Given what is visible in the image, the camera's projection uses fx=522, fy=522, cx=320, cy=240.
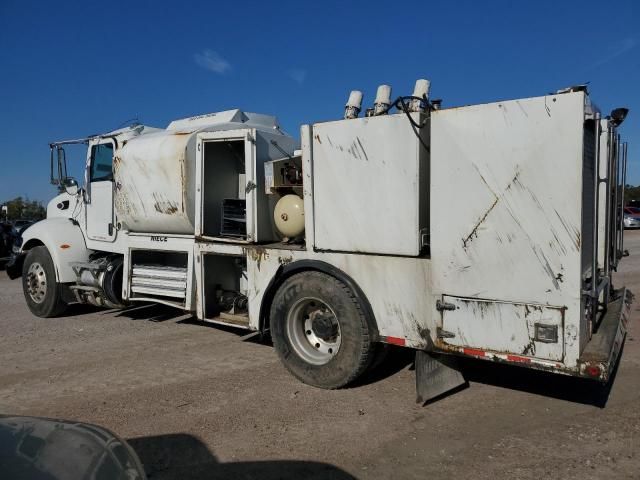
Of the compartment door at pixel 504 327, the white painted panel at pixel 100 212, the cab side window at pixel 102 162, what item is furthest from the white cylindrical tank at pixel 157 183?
the compartment door at pixel 504 327

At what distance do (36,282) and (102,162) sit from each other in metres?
2.34

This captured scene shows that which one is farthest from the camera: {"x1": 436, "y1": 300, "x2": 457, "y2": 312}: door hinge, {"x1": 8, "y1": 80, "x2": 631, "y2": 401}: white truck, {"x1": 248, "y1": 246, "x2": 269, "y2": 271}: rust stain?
{"x1": 248, "y1": 246, "x2": 269, "y2": 271}: rust stain

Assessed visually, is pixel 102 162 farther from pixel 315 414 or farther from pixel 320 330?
pixel 315 414

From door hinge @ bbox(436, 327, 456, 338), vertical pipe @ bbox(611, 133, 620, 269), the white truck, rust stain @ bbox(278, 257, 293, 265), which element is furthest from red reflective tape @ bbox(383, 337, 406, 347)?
vertical pipe @ bbox(611, 133, 620, 269)

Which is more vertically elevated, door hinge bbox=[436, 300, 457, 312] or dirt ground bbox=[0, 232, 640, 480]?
door hinge bbox=[436, 300, 457, 312]

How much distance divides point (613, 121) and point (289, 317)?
3.58 meters

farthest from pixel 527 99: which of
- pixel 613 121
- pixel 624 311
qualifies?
pixel 624 311

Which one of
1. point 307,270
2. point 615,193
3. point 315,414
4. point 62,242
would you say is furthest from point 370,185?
point 62,242

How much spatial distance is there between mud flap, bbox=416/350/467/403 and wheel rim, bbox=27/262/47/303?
6.45 m

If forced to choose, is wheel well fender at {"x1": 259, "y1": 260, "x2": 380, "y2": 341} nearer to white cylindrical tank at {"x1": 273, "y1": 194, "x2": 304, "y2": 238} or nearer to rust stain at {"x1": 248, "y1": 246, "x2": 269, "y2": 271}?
rust stain at {"x1": 248, "y1": 246, "x2": 269, "y2": 271}

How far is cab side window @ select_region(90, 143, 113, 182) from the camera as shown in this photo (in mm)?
7824

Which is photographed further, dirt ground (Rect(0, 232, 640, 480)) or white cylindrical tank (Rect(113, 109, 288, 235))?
white cylindrical tank (Rect(113, 109, 288, 235))

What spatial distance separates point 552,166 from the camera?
142 inches

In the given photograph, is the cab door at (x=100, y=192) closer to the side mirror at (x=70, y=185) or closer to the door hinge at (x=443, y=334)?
the side mirror at (x=70, y=185)
